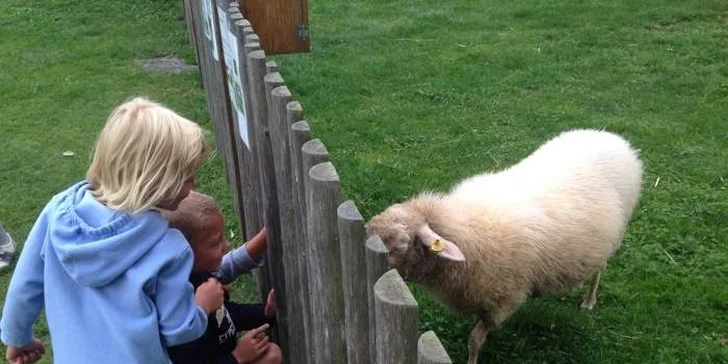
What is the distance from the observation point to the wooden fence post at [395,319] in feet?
4.92

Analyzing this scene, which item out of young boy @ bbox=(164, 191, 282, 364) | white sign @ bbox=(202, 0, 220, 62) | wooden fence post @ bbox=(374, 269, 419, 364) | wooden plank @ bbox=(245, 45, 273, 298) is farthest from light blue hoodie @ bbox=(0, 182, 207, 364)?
white sign @ bbox=(202, 0, 220, 62)

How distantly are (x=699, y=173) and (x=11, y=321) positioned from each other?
15.7ft

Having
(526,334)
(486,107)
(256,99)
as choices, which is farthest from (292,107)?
(486,107)

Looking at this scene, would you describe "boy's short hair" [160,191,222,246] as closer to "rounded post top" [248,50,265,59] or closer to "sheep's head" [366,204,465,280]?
"rounded post top" [248,50,265,59]

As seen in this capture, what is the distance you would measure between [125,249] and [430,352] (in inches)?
41.1

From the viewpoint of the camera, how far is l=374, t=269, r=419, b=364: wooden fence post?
1.50 meters

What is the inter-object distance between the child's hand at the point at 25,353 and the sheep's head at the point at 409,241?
1253 millimetres

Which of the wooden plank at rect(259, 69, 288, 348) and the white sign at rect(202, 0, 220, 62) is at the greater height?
the white sign at rect(202, 0, 220, 62)

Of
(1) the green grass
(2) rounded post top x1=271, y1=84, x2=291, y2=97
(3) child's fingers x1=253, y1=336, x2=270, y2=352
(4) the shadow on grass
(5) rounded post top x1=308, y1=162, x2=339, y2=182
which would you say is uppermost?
(2) rounded post top x1=271, y1=84, x2=291, y2=97

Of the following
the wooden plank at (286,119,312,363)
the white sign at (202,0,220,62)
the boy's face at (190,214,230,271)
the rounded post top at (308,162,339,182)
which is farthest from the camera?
the white sign at (202,0,220,62)

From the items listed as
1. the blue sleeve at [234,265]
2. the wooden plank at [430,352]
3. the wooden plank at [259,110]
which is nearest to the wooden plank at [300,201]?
the wooden plank at [259,110]

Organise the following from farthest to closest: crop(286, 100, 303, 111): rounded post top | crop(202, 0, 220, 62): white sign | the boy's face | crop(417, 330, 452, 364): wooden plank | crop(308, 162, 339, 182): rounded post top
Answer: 1. crop(202, 0, 220, 62): white sign
2. the boy's face
3. crop(286, 100, 303, 111): rounded post top
4. crop(308, 162, 339, 182): rounded post top
5. crop(417, 330, 452, 364): wooden plank

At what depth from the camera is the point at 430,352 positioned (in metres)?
1.41

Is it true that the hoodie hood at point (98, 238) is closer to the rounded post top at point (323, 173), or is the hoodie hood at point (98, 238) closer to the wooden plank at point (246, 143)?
the rounded post top at point (323, 173)
